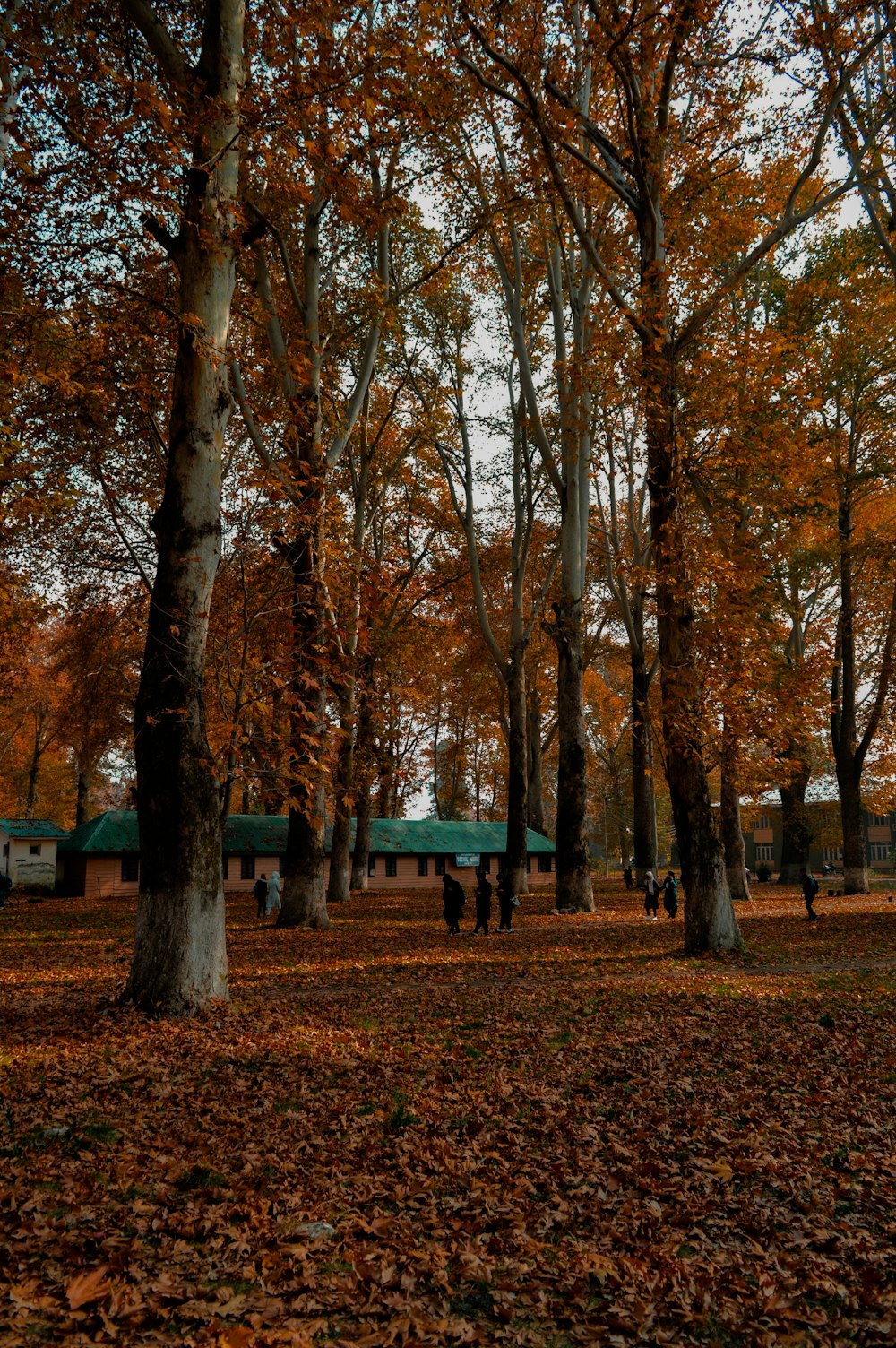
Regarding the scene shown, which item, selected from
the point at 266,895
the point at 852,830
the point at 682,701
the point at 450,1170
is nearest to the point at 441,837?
the point at 852,830

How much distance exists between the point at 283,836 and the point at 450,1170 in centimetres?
3582

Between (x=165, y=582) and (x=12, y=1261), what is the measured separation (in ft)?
21.3

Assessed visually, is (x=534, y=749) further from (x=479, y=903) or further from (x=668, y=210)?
(x=668, y=210)

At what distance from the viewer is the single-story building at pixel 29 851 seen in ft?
125

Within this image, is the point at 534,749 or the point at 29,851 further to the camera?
the point at 534,749

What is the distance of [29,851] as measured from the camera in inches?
1528

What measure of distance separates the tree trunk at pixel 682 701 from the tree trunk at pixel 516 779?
11389mm

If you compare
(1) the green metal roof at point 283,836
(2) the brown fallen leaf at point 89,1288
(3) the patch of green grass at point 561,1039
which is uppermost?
(1) the green metal roof at point 283,836

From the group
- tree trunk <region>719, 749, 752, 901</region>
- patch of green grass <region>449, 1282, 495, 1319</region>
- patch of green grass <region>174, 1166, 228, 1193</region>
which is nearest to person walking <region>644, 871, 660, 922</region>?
tree trunk <region>719, 749, 752, 901</region>

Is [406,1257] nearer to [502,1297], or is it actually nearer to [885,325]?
[502,1297]

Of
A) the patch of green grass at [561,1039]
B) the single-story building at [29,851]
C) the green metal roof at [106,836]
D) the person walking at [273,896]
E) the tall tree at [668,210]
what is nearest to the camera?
the patch of green grass at [561,1039]

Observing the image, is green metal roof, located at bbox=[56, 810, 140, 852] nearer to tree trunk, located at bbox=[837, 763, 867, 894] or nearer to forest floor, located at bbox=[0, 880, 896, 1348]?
tree trunk, located at bbox=[837, 763, 867, 894]

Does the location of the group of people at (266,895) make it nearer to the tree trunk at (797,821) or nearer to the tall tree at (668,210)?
the tall tree at (668,210)

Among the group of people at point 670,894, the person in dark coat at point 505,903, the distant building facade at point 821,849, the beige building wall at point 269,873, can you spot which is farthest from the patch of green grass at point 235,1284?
the distant building facade at point 821,849
